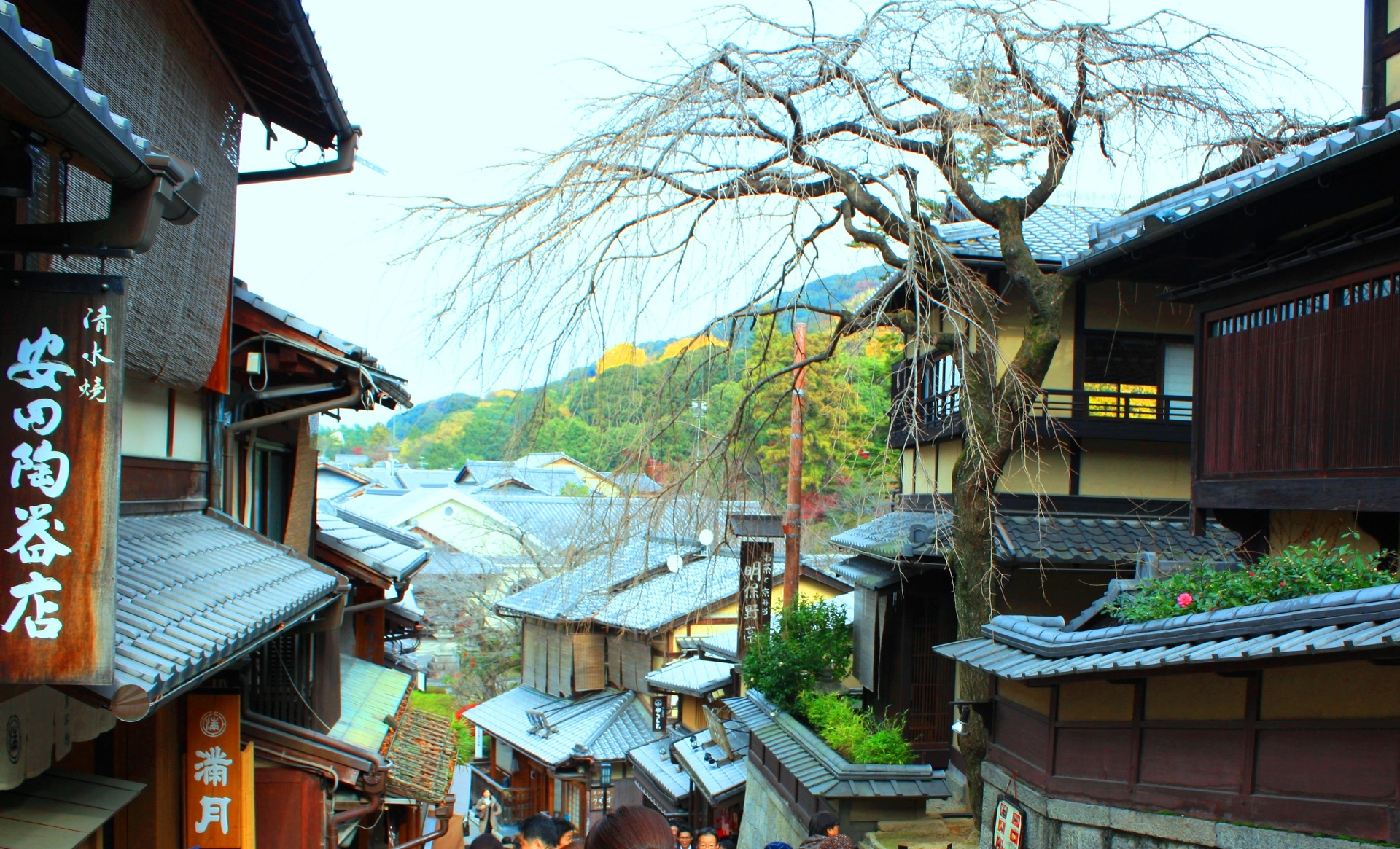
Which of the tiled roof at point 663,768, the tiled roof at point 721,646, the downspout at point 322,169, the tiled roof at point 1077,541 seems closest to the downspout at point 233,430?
the downspout at point 322,169

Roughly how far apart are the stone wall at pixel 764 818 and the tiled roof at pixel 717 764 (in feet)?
0.82

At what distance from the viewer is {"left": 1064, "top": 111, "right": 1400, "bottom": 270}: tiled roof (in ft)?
22.6

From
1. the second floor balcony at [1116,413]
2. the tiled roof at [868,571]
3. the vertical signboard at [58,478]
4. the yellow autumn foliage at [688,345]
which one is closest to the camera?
the vertical signboard at [58,478]

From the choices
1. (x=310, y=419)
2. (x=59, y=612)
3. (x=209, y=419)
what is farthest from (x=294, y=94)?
(x=59, y=612)

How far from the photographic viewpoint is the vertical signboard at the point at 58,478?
3.76m

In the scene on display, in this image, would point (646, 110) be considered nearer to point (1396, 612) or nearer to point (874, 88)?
point (874, 88)

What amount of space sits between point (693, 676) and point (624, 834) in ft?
70.2

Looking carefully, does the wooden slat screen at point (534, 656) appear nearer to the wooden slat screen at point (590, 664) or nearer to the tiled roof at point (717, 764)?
the wooden slat screen at point (590, 664)

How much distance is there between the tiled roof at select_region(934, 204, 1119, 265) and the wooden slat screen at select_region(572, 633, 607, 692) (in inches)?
722

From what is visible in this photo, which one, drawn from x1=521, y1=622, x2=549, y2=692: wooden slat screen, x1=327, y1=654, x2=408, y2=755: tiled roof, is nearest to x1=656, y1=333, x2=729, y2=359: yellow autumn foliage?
x1=327, y1=654, x2=408, y2=755: tiled roof

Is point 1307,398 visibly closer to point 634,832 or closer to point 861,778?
point 634,832

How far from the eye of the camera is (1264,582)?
678 centimetres

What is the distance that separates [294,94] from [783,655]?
11610 millimetres

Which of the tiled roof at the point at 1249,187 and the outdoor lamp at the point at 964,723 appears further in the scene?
the outdoor lamp at the point at 964,723
